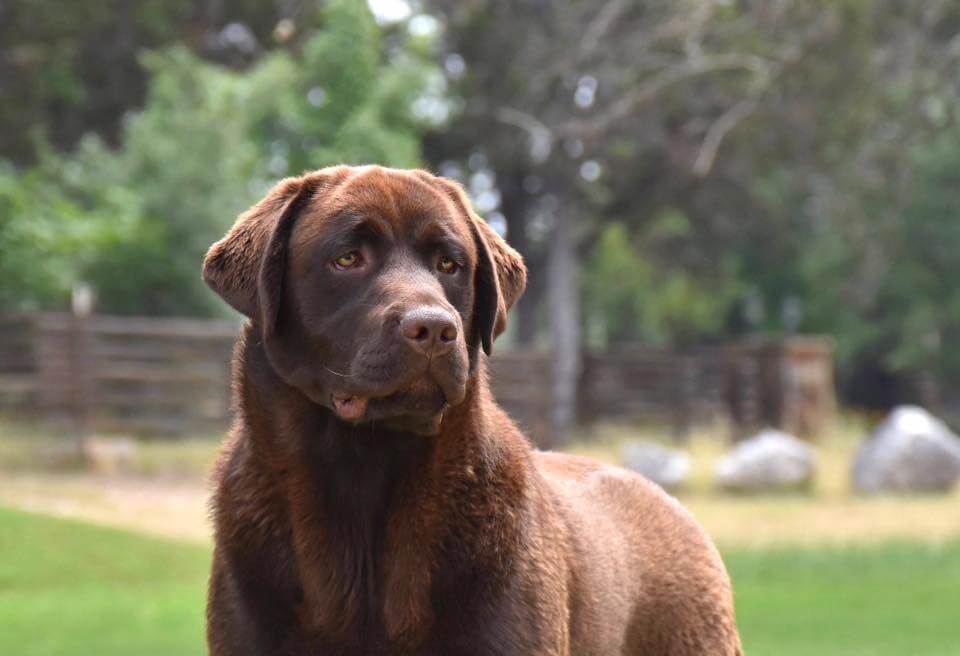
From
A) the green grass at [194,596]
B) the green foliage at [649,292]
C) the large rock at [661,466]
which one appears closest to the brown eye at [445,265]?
the green grass at [194,596]

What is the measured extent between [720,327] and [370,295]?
184ft

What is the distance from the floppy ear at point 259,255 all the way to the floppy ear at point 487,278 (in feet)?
1.47

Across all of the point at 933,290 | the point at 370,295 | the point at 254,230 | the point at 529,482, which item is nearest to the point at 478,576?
the point at 529,482

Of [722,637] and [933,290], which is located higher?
[722,637]

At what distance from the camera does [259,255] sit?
14.4 ft

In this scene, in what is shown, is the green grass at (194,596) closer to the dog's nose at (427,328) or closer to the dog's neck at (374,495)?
the dog's neck at (374,495)

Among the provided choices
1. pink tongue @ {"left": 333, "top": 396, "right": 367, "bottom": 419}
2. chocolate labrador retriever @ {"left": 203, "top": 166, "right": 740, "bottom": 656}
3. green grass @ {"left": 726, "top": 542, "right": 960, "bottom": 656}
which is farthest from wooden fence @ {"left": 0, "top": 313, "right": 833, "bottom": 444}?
pink tongue @ {"left": 333, "top": 396, "right": 367, "bottom": 419}

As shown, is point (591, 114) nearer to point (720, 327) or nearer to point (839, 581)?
point (839, 581)

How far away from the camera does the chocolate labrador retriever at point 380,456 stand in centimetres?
404

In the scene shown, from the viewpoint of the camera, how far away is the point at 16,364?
23938 millimetres

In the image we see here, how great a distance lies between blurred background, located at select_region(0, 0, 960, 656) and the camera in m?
15.5

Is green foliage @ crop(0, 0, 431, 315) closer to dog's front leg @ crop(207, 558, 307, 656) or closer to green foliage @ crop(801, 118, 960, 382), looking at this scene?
green foliage @ crop(801, 118, 960, 382)

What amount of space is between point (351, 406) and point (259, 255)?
61 centimetres

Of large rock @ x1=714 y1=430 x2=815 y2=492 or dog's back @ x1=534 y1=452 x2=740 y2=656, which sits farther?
large rock @ x1=714 y1=430 x2=815 y2=492
